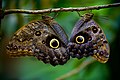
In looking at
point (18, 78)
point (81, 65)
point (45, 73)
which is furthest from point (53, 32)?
point (18, 78)

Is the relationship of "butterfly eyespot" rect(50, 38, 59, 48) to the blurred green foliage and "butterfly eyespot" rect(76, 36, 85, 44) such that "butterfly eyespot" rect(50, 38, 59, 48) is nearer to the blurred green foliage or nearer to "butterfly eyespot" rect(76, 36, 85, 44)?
"butterfly eyespot" rect(76, 36, 85, 44)

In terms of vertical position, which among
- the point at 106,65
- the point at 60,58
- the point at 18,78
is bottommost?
the point at 18,78

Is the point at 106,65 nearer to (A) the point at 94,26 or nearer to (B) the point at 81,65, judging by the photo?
(B) the point at 81,65

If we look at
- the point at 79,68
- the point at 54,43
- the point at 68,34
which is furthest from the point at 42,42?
the point at 79,68

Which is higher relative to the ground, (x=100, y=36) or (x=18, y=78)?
(x=100, y=36)

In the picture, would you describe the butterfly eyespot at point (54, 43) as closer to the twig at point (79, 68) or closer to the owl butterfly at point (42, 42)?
the owl butterfly at point (42, 42)

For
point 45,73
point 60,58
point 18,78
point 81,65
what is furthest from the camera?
point 18,78

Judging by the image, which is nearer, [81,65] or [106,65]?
[81,65]

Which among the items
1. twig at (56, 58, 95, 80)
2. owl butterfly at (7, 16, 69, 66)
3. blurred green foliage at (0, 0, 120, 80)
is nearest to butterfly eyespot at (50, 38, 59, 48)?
owl butterfly at (7, 16, 69, 66)
